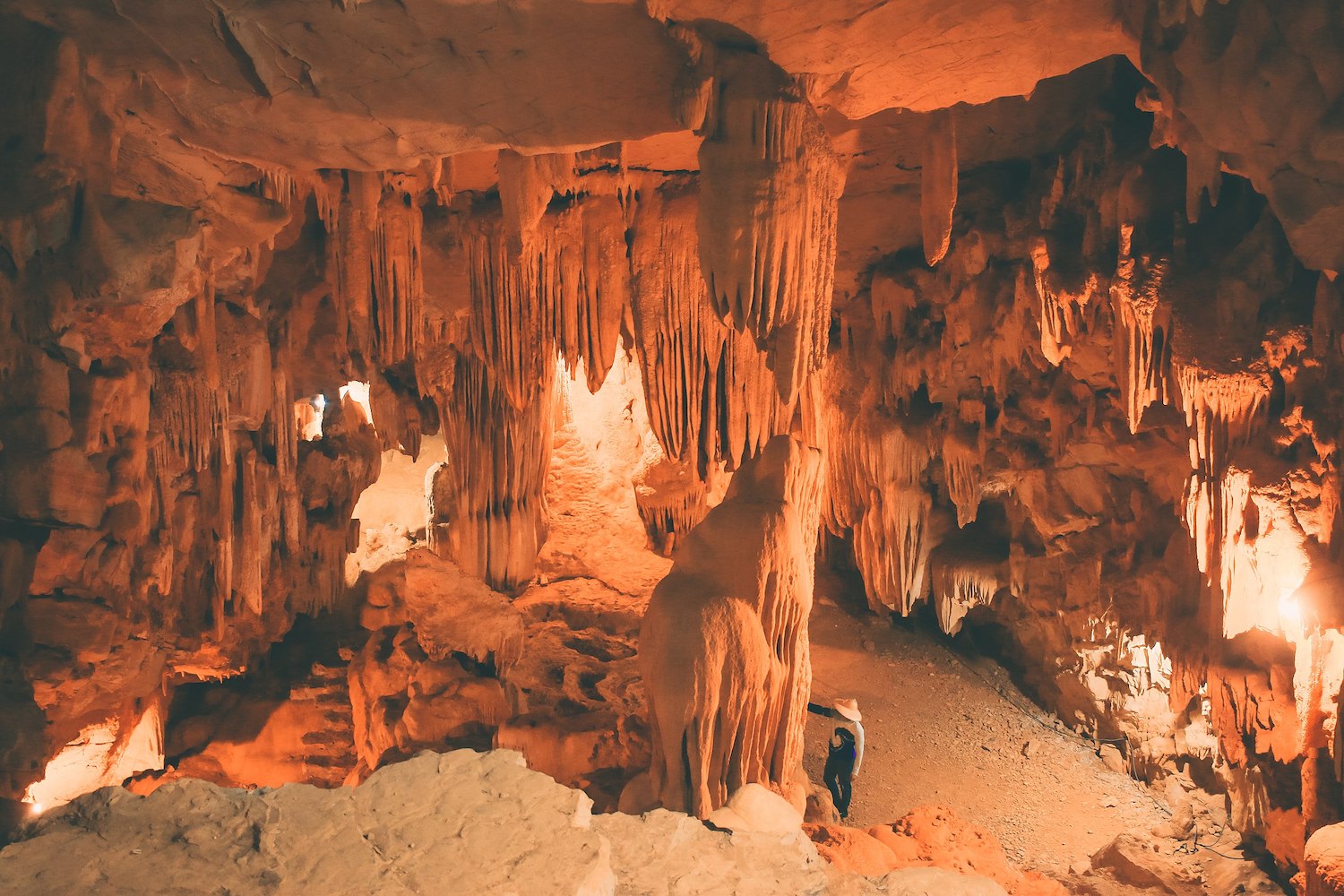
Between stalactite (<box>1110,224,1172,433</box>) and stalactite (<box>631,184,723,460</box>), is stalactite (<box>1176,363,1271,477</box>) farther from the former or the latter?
stalactite (<box>631,184,723,460</box>)

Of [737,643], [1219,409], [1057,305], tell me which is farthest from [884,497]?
[737,643]

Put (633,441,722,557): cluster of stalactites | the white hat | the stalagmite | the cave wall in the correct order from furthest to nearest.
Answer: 1. (633,441,722,557): cluster of stalactites
2. the white hat
3. the stalagmite
4. the cave wall

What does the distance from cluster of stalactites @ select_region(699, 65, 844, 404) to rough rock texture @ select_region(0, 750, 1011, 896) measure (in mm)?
2336

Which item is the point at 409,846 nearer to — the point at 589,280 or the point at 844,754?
the point at 844,754

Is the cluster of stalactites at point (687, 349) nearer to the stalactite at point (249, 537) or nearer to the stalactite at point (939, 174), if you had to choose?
the stalactite at point (939, 174)

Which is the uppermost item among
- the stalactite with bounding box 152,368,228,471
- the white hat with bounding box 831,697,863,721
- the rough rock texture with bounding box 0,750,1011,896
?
the stalactite with bounding box 152,368,228,471

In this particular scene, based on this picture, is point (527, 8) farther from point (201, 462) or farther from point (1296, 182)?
point (201, 462)

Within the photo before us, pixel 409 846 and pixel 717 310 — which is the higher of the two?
pixel 717 310

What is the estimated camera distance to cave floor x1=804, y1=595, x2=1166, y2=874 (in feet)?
22.7

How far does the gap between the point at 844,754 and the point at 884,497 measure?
2.54 metres

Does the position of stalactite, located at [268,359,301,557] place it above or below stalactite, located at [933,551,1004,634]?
above

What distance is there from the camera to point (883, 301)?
25.1 feet

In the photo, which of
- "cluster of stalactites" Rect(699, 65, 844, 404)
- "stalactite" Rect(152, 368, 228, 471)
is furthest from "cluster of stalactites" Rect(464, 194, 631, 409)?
"cluster of stalactites" Rect(699, 65, 844, 404)

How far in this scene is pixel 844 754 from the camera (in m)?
6.64
